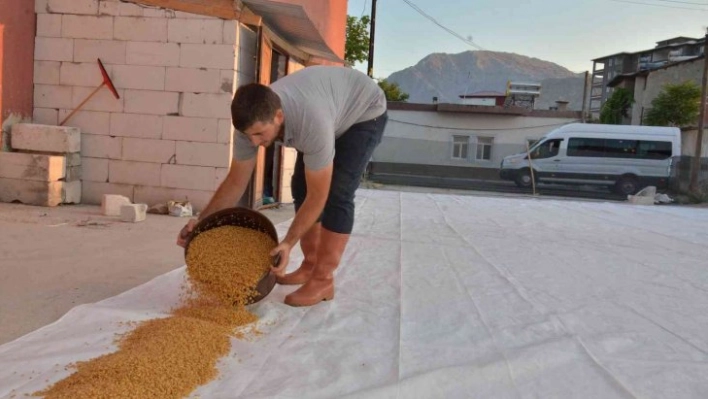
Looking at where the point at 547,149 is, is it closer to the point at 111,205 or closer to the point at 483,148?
the point at 483,148

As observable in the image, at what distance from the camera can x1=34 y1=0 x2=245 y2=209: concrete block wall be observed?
5055mm

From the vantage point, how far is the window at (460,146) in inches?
773

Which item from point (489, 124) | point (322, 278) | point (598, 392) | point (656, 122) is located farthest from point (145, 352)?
point (656, 122)

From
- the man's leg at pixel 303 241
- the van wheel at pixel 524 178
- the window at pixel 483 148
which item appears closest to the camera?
the man's leg at pixel 303 241

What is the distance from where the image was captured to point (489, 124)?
1945 cm

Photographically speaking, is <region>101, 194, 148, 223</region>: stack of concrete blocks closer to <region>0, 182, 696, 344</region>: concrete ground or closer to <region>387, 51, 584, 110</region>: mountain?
<region>0, 182, 696, 344</region>: concrete ground

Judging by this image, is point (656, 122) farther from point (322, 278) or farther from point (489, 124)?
point (322, 278)

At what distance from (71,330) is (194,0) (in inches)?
154

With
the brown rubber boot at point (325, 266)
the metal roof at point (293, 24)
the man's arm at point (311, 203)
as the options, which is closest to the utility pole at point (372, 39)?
the metal roof at point (293, 24)

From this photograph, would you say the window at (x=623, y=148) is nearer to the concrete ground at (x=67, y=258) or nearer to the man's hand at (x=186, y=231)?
the concrete ground at (x=67, y=258)

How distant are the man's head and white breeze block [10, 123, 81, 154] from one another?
370 cm

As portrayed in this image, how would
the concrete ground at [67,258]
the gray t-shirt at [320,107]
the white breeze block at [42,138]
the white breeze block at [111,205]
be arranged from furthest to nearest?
1. the white breeze block at [42,138]
2. the white breeze block at [111,205]
3. the concrete ground at [67,258]
4. the gray t-shirt at [320,107]

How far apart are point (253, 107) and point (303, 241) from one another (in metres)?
0.91

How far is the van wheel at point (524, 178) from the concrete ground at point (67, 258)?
1208 cm
